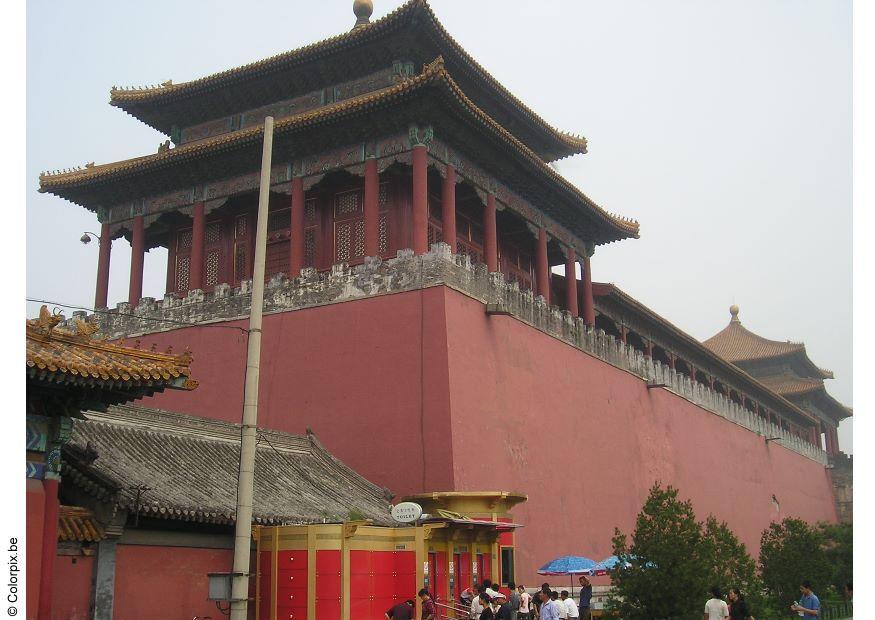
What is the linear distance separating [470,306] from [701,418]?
15.6 m

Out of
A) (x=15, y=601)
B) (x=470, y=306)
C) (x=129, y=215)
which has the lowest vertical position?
(x=15, y=601)

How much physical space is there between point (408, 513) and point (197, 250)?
370 inches

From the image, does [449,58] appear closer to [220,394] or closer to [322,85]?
[322,85]

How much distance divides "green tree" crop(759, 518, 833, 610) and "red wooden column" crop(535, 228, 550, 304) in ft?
23.8

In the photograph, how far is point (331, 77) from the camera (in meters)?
21.7

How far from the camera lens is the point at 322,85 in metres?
21.9

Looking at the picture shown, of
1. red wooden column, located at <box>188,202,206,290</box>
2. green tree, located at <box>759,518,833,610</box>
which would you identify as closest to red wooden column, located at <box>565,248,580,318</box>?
green tree, located at <box>759,518,833,610</box>

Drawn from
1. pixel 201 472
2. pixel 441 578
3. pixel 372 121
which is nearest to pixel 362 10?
pixel 372 121

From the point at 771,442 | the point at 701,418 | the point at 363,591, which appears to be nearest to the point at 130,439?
the point at 363,591

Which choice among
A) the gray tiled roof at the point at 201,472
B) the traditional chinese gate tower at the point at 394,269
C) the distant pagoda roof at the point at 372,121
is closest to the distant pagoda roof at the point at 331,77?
the traditional chinese gate tower at the point at 394,269

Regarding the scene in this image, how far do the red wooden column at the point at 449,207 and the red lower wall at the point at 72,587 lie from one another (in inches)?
376

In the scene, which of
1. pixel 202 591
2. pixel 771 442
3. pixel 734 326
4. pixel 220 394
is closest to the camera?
pixel 202 591

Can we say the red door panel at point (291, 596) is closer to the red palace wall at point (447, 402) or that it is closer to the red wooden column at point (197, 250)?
the red palace wall at point (447, 402)

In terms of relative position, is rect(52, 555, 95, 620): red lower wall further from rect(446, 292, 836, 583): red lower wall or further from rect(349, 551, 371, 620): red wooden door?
rect(446, 292, 836, 583): red lower wall
